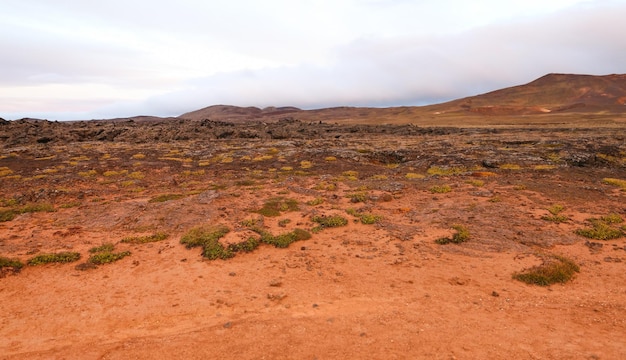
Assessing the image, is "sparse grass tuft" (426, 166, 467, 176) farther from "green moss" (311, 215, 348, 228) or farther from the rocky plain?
"green moss" (311, 215, 348, 228)

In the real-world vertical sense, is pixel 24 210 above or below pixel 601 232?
above

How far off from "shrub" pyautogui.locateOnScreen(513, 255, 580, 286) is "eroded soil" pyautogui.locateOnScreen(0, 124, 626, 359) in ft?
1.06

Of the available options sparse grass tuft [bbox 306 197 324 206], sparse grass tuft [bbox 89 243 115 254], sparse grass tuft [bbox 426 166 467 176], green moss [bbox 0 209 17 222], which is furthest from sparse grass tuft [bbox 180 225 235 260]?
sparse grass tuft [bbox 426 166 467 176]

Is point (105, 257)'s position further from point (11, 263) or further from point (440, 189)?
point (440, 189)

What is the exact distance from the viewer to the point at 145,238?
55.4 feet

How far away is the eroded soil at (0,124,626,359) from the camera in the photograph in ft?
30.9

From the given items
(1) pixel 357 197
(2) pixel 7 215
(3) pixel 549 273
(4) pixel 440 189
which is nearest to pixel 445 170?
(4) pixel 440 189

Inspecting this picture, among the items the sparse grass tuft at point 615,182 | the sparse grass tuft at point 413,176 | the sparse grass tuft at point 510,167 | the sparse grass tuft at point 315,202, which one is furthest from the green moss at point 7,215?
the sparse grass tuft at point 615,182

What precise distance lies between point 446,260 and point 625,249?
7581 mm

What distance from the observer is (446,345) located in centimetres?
916

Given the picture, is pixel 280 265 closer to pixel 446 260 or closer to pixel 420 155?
pixel 446 260

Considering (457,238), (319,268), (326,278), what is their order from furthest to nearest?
1. (457,238)
2. (319,268)
3. (326,278)

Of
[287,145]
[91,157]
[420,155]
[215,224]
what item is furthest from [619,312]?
[91,157]

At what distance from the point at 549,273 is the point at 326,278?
313 inches
